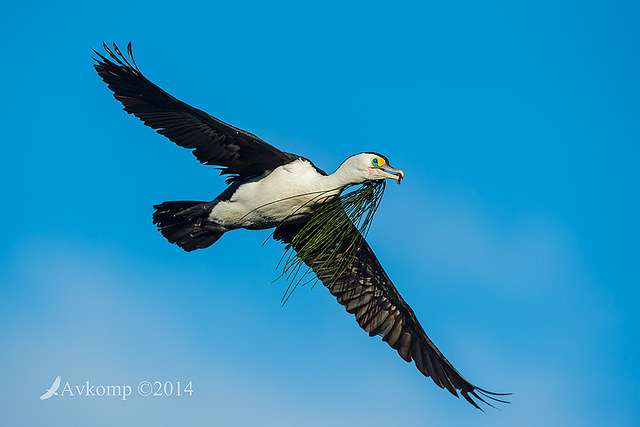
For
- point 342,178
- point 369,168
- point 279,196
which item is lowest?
point 279,196

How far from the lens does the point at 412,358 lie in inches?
402

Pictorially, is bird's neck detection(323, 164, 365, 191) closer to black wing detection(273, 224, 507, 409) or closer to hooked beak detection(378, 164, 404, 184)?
hooked beak detection(378, 164, 404, 184)

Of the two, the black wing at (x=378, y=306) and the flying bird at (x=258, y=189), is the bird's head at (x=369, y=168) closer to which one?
the flying bird at (x=258, y=189)

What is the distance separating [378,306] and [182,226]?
2813mm

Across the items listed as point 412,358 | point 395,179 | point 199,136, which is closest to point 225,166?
point 199,136

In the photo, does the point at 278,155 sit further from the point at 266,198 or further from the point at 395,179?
the point at 395,179

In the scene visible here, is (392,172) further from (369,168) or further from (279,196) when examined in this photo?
(279,196)

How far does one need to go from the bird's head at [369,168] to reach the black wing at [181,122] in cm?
99

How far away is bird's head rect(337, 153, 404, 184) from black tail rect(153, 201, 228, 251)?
2.17m

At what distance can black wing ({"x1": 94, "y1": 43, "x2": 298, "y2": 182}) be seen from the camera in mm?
8750

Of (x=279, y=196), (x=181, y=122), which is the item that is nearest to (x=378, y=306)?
(x=279, y=196)

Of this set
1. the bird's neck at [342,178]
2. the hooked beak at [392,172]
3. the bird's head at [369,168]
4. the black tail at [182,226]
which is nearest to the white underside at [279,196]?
the bird's neck at [342,178]

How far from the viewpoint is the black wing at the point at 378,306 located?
33.4 feet

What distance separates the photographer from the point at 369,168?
8.16m
